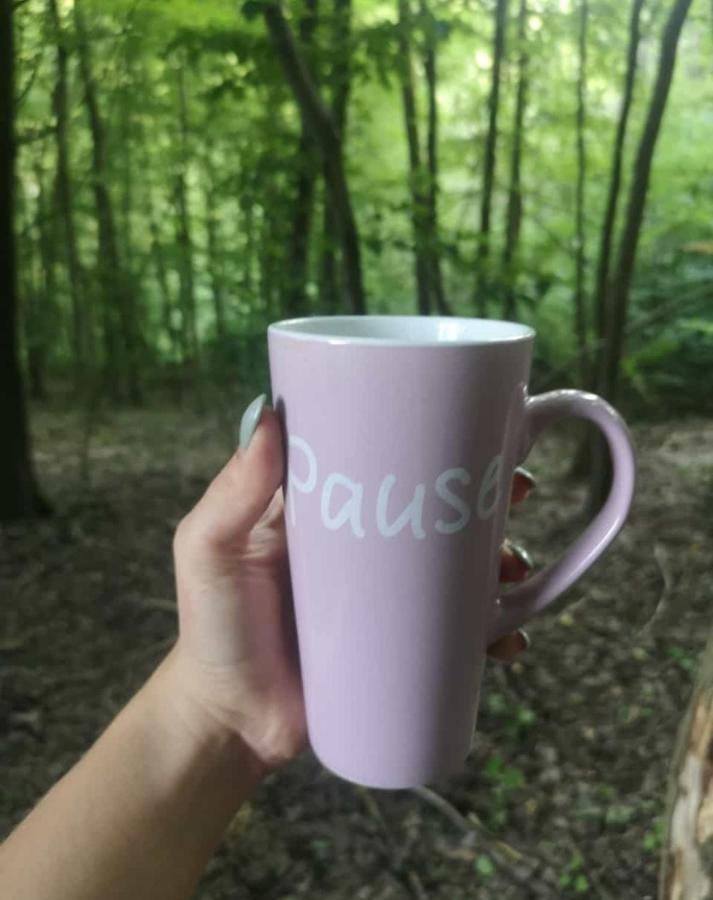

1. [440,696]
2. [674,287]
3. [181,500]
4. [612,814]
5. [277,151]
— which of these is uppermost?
[277,151]

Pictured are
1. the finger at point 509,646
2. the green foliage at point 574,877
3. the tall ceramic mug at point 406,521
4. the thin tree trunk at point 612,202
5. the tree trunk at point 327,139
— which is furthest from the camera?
the thin tree trunk at point 612,202

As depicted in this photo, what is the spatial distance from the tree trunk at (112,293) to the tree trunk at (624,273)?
67cm

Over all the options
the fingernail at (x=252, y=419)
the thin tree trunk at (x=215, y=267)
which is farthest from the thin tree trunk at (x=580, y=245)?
the fingernail at (x=252, y=419)

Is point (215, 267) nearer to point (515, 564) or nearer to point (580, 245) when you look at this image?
point (580, 245)

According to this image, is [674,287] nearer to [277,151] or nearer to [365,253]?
[365,253]

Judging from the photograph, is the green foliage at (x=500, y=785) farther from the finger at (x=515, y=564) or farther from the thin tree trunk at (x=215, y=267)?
the thin tree trunk at (x=215, y=267)

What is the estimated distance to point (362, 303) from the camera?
3.41 ft

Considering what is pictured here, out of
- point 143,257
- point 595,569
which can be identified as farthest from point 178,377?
point 595,569

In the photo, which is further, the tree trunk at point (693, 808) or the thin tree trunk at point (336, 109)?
the thin tree trunk at point (336, 109)

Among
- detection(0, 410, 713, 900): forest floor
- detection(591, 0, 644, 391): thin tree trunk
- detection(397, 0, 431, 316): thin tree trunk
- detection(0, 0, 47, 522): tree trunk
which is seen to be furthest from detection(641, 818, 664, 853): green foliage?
detection(0, 0, 47, 522): tree trunk

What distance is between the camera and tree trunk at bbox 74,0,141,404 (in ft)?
3.28

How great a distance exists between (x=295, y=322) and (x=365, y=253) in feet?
2.27

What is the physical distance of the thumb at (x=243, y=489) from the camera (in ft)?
1.23

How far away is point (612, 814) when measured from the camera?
2.78 feet
